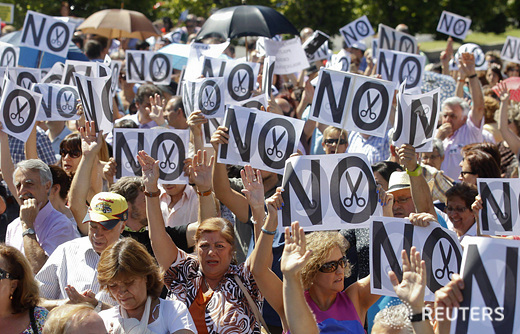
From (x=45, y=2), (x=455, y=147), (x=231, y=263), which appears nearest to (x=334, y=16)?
(x=45, y=2)

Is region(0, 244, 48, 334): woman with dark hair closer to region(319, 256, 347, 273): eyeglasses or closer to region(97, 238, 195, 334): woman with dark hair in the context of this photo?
region(97, 238, 195, 334): woman with dark hair

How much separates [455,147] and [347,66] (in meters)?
3.46

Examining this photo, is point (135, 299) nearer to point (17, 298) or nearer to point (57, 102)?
point (17, 298)

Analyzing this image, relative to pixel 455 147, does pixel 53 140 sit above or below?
below

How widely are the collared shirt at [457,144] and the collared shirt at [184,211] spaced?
10.3 ft

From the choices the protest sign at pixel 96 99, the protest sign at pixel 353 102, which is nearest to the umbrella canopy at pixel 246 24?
the protest sign at pixel 96 99


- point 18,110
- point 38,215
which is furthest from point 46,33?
point 38,215

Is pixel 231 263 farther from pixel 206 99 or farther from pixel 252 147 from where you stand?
pixel 206 99

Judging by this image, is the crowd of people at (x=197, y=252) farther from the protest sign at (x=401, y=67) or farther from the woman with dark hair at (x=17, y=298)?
the protest sign at (x=401, y=67)

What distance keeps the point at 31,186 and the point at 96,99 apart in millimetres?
1630

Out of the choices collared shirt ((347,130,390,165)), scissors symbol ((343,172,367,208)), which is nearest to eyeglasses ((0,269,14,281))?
scissors symbol ((343,172,367,208))

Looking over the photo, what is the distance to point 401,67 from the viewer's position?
952 cm

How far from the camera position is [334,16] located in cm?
2223

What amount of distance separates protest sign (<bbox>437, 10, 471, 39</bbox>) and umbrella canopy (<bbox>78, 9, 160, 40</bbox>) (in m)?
5.48
